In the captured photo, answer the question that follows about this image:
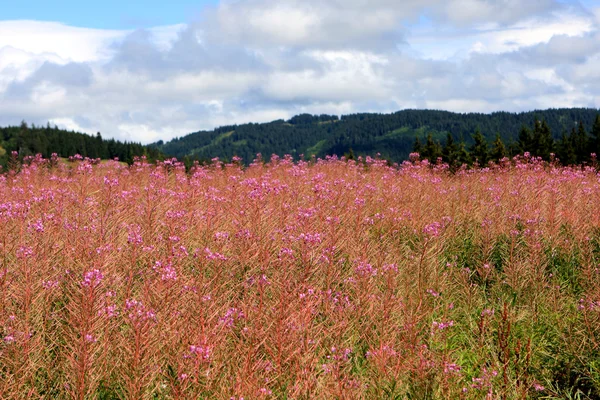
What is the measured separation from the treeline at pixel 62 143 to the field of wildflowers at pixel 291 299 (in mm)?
117138

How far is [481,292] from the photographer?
614 cm

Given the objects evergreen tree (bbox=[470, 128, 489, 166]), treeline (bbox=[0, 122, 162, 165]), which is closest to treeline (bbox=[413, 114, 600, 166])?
evergreen tree (bbox=[470, 128, 489, 166])

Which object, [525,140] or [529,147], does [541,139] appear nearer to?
[529,147]

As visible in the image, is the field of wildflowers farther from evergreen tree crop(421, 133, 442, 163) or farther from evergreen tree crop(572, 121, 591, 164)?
evergreen tree crop(572, 121, 591, 164)

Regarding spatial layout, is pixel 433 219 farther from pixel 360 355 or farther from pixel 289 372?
pixel 289 372

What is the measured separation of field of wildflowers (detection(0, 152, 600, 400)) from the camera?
356 centimetres

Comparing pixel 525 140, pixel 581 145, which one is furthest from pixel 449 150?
pixel 581 145

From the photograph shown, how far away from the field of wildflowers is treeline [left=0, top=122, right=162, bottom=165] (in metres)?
117

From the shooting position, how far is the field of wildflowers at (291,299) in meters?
3.56

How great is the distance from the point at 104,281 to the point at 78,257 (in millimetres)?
949

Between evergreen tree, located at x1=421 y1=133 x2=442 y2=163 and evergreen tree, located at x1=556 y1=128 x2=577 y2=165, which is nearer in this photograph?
evergreen tree, located at x1=421 y1=133 x2=442 y2=163

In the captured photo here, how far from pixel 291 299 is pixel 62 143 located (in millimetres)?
145004

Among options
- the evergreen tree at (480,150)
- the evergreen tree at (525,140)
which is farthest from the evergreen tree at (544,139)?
the evergreen tree at (480,150)

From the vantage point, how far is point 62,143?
132 metres
